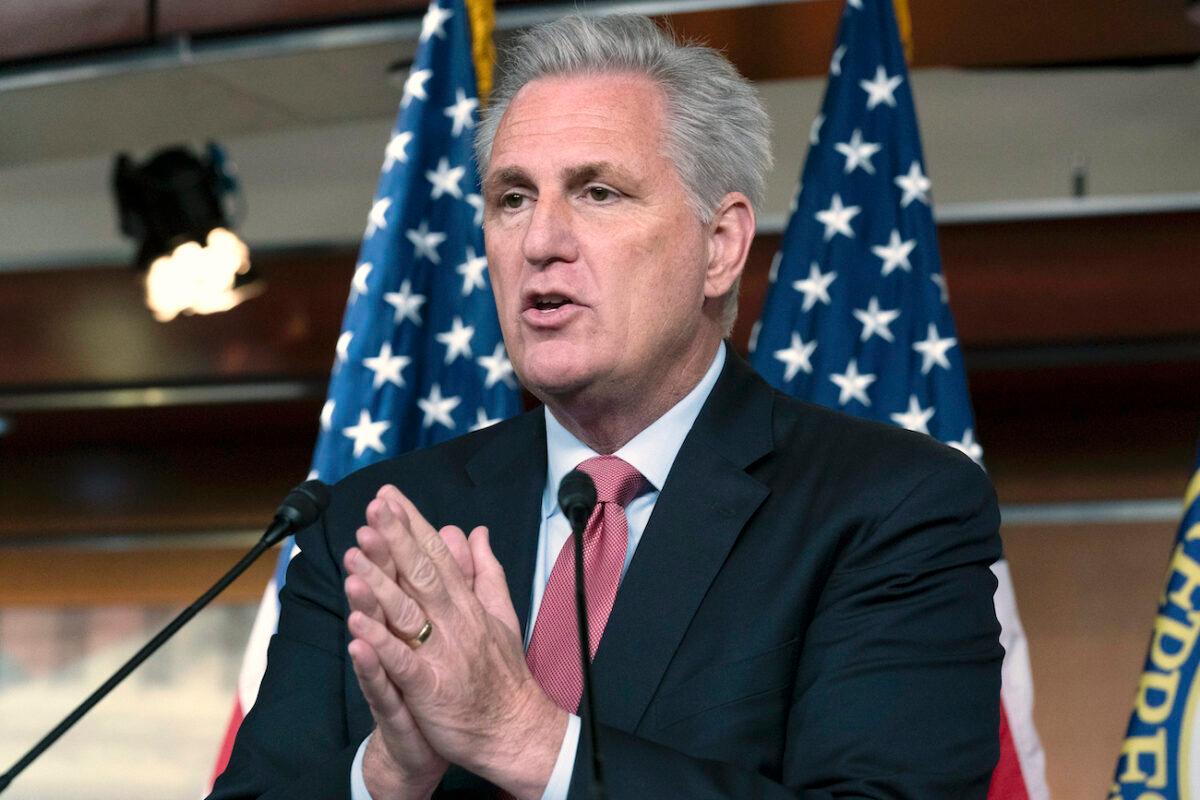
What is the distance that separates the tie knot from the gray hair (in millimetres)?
287

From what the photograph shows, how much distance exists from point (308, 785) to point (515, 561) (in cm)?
36

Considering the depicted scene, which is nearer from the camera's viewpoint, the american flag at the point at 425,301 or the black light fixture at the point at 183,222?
the american flag at the point at 425,301

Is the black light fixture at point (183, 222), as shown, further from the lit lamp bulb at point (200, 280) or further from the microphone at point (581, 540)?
the microphone at point (581, 540)

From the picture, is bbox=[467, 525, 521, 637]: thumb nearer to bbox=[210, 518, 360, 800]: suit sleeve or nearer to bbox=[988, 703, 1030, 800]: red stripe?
bbox=[210, 518, 360, 800]: suit sleeve

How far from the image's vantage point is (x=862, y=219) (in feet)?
9.02

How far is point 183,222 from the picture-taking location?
15.5ft

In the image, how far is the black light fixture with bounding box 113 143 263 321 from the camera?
4.63 meters

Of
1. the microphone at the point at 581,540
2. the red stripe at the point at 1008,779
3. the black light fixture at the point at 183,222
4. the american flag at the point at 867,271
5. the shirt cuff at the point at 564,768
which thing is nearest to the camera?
the microphone at the point at 581,540

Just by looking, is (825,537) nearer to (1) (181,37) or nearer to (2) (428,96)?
(2) (428,96)

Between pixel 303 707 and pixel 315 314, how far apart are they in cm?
362

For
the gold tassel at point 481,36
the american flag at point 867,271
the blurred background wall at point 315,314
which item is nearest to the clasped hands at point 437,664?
the american flag at point 867,271

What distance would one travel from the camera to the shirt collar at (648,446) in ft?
5.86

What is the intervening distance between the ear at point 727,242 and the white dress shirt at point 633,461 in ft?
0.30

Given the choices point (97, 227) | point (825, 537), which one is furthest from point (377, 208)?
point (97, 227)
